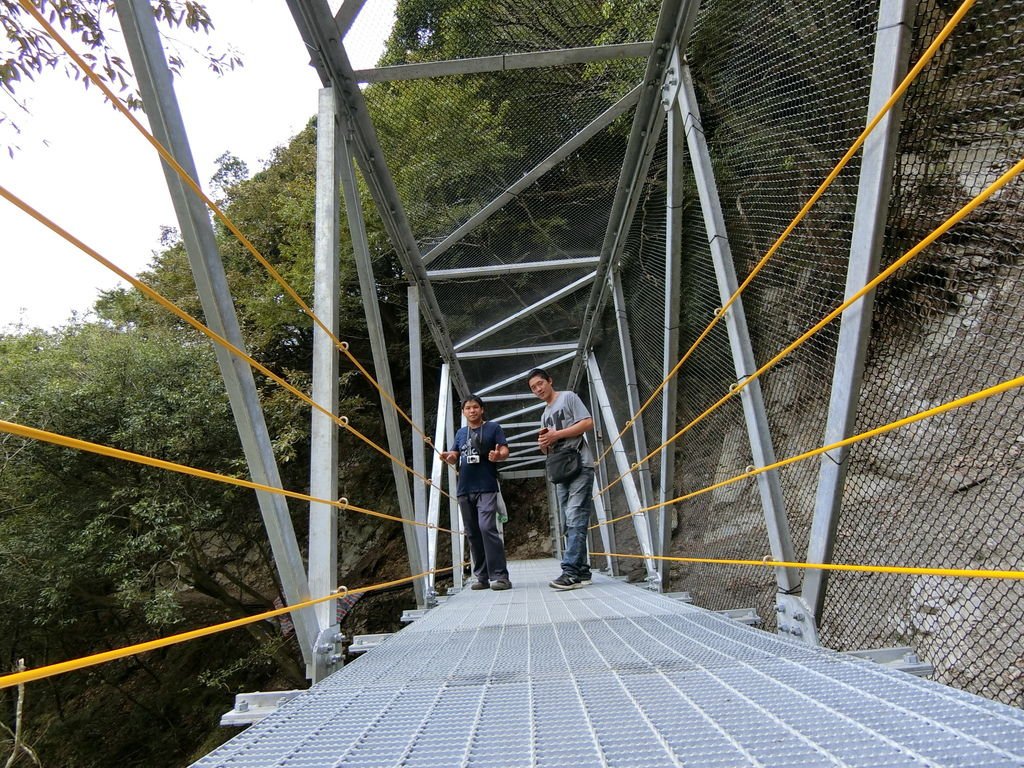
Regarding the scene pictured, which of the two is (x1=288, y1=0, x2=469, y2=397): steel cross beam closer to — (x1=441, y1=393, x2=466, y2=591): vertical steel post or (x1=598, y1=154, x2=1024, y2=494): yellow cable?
(x1=441, y1=393, x2=466, y2=591): vertical steel post

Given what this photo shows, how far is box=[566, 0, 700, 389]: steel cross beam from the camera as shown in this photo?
2.36m

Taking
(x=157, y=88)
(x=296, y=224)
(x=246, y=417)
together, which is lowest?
(x=246, y=417)

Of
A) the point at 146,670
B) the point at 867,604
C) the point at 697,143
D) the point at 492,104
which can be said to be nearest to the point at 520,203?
the point at 492,104

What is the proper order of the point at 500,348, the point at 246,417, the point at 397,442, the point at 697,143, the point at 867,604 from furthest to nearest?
the point at 500,348 < the point at 397,442 < the point at 867,604 < the point at 697,143 < the point at 246,417

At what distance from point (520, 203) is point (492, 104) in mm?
766

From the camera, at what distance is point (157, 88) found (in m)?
1.28

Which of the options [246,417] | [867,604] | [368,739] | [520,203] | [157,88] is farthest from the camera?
[520,203]

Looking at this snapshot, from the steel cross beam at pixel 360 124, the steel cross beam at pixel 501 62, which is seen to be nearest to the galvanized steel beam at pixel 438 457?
the steel cross beam at pixel 360 124

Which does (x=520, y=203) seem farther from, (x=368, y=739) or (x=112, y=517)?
(x=112, y=517)

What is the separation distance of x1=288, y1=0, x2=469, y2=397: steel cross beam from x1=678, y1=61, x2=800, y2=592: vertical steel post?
4.48ft

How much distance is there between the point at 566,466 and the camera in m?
3.16

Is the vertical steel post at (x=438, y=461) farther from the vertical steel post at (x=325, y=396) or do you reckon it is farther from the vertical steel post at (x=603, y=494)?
the vertical steel post at (x=325, y=396)

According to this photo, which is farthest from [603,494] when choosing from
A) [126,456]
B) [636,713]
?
[126,456]

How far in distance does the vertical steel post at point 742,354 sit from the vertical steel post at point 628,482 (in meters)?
0.91
